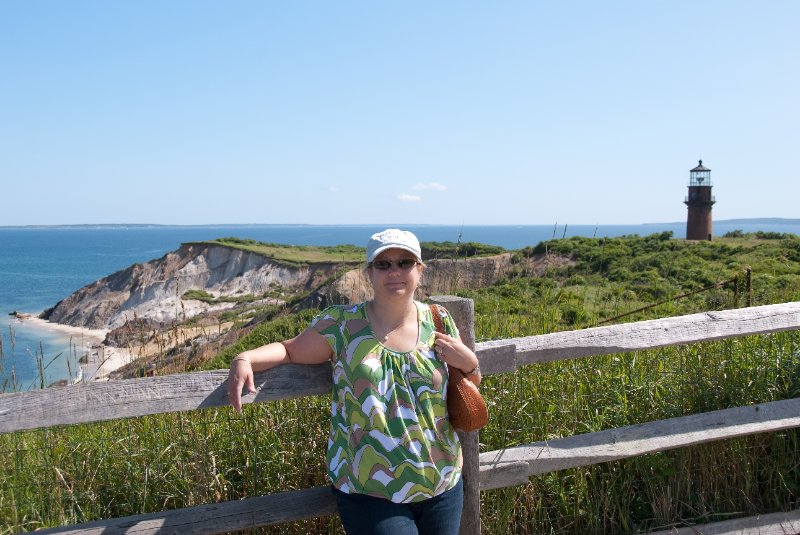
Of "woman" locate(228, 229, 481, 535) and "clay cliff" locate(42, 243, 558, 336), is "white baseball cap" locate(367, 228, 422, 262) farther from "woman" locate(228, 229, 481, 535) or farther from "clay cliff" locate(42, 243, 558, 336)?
"clay cliff" locate(42, 243, 558, 336)

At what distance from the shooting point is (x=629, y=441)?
3621mm

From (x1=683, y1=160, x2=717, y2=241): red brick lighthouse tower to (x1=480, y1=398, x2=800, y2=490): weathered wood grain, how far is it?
41531mm

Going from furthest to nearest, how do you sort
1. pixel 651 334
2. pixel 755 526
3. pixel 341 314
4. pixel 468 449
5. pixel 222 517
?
pixel 755 526, pixel 651 334, pixel 468 449, pixel 222 517, pixel 341 314

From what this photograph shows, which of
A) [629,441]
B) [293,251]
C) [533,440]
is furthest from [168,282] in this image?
[629,441]

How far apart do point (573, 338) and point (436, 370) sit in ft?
3.42

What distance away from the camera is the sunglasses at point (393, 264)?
2.66 m

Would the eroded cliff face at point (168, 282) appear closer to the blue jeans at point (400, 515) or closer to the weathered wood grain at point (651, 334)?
the weathered wood grain at point (651, 334)

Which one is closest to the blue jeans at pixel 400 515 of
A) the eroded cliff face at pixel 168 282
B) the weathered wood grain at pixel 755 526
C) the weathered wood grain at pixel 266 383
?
the weathered wood grain at pixel 266 383

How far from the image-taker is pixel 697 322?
369 cm

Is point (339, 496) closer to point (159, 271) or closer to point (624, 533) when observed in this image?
point (624, 533)

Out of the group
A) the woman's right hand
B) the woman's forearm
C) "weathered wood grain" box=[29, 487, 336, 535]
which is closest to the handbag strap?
the woman's forearm

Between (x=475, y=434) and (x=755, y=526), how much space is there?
73.9 inches

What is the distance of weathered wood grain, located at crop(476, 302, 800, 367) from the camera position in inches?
133

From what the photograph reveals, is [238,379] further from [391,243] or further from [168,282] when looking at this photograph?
[168,282]
